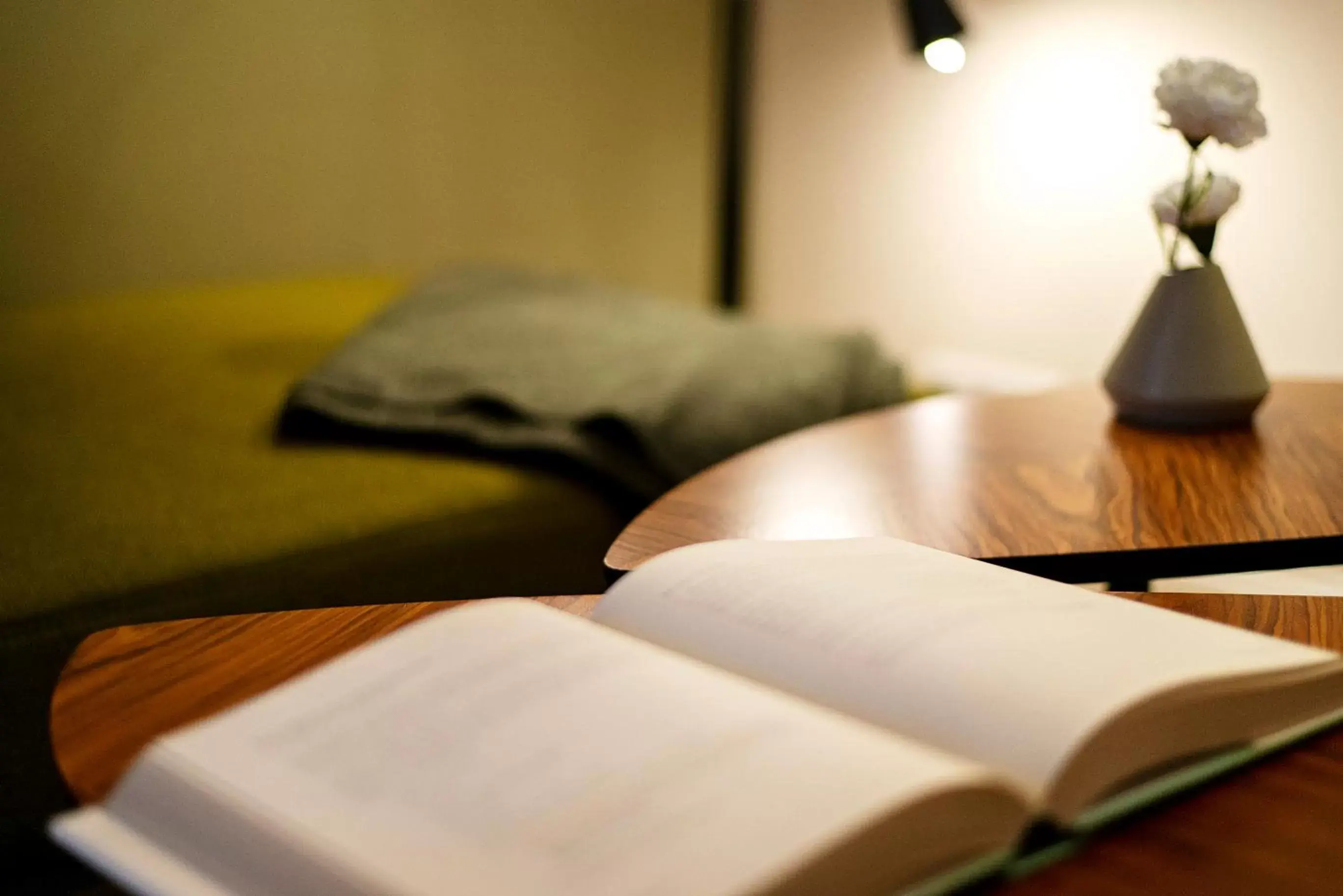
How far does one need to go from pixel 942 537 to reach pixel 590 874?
19.0 inches

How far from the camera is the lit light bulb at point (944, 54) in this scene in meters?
1.39

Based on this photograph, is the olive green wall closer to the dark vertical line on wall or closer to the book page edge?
the dark vertical line on wall

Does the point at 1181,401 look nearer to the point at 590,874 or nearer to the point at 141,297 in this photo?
the point at 590,874

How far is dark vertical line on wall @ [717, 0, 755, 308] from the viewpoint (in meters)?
2.51

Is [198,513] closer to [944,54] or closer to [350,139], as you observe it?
[944,54]

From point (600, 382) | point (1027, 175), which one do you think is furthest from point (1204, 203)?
point (1027, 175)

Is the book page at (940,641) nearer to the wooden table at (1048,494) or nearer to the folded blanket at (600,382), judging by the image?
the wooden table at (1048,494)

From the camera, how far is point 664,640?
1.68ft

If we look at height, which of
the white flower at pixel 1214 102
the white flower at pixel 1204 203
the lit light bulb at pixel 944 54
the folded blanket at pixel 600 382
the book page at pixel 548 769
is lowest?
the folded blanket at pixel 600 382

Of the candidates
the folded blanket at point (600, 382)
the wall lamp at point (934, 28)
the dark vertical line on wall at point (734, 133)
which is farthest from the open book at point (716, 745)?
the dark vertical line on wall at point (734, 133)

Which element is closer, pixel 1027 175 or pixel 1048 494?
pixel 1048 494

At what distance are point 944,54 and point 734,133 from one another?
1.15 m

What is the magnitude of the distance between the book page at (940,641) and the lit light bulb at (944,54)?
952mm

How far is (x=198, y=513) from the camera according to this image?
42.6 inches
